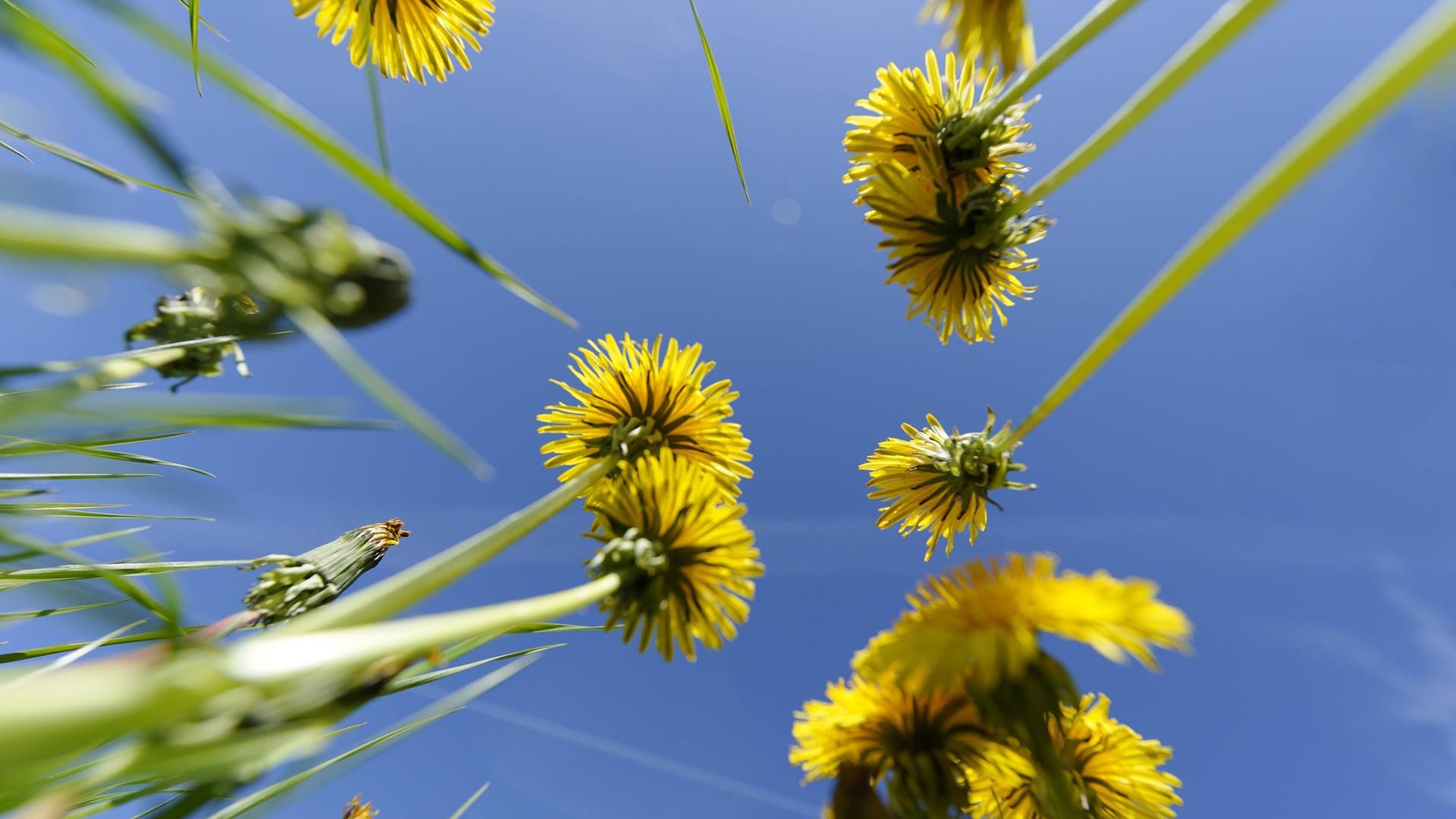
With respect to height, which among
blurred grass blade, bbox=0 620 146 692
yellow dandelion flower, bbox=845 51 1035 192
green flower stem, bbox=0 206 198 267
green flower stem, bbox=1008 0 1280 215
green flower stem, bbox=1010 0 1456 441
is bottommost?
blurred grass blade, bbox=0 620 146 692

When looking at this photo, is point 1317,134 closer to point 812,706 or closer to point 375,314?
point 375,314

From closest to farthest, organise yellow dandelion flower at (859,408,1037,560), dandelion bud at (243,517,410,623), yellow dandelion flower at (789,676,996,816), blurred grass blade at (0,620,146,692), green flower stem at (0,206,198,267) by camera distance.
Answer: green flower stem at (0,206,198,267) < blurred grass blade at (0,620,146,692) < yellow dandelion flower at (789,676,996,816) < dandelion bud at (243,517,410,623) < yellow dandelion flower at (859,408,1037,560)

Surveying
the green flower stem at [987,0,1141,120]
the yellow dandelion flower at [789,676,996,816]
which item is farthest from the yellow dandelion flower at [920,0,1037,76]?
the yellow dandelion flower at [789,676,996,816]

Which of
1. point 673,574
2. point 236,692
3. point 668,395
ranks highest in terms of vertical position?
point 668,395

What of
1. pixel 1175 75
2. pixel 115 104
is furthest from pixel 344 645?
pixel 1175 75

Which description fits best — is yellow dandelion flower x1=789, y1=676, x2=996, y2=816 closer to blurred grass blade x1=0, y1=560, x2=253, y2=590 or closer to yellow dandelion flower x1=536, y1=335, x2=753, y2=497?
yellow dandelion flower x1=536, y1=335, x2=753, y2=497

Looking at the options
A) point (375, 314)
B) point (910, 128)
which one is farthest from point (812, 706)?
point (910, 128)

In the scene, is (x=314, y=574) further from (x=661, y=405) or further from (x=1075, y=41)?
(x=1075, y=41)

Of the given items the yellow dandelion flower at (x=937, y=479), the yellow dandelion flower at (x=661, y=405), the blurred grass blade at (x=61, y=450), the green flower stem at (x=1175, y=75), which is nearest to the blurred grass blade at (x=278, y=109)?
the blurred grass blade at (x=61, y=450)
